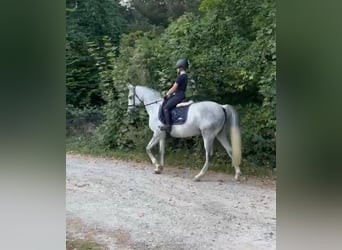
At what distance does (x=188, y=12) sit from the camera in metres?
2.91

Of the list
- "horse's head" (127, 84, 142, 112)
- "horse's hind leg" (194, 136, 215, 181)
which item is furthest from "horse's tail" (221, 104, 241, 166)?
"horse's head" (127, 84, 142, 112)

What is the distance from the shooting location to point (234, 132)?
2877mm

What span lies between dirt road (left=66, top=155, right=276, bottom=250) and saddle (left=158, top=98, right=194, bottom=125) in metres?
0.29

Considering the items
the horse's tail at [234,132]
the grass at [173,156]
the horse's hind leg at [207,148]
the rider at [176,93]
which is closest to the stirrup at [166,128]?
the rider at [176,93]

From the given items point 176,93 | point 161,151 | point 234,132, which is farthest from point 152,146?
point 234,132

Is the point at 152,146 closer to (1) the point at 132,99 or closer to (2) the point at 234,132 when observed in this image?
(1) the point at 132,99

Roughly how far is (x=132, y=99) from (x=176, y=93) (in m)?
0.28

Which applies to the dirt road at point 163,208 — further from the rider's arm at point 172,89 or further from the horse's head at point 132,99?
the rider's arm at point 172,89

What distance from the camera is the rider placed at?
115 inches
